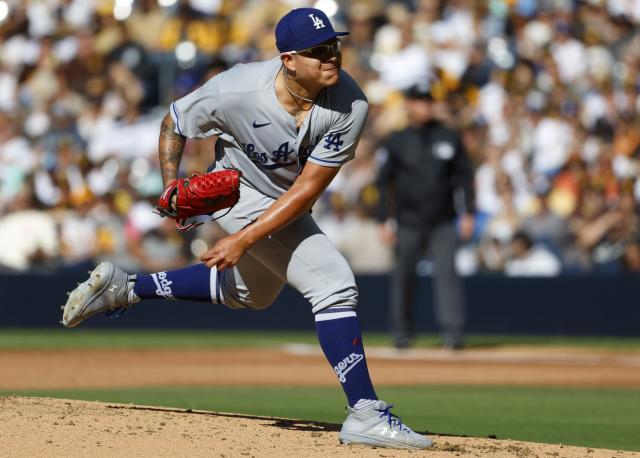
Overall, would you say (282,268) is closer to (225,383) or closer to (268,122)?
(268,122)

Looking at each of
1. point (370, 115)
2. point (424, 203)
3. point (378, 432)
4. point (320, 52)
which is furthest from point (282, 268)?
point (370, 115)

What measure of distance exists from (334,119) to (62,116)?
12.1 meters

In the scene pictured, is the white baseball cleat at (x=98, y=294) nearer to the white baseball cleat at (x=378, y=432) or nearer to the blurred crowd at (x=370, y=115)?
the white baseball cleat at (x=378, y=432)

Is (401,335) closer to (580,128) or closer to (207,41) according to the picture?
(580,128)

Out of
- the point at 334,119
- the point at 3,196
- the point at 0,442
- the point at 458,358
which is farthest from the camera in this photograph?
the point at 3,196

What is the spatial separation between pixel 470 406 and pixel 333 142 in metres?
3.39

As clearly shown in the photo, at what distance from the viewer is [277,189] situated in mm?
5934

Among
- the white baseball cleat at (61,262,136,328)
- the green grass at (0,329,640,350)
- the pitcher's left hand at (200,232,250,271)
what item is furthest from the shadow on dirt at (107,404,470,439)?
the green grass at (0,329,640,350)

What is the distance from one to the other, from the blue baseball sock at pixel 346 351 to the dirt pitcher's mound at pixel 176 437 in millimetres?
268

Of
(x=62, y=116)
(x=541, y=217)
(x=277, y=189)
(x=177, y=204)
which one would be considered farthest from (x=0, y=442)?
(x=62, y=116)

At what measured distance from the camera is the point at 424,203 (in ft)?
41.6

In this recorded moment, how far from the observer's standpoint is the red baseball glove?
18.3 ft

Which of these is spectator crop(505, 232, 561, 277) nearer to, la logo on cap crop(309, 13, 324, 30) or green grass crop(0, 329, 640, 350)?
green grass crop(0, 329, 640, 350)

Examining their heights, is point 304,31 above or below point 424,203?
above
